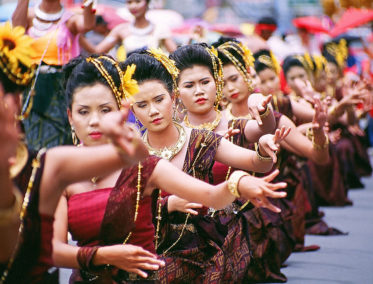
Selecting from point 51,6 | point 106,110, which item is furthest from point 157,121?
point 51,6

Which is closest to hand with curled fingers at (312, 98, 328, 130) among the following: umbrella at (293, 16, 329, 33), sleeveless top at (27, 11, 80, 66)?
sleeveless top at (27, 11, 80, 66)

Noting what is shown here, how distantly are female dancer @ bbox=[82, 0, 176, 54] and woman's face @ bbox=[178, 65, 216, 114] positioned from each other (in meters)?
2.66

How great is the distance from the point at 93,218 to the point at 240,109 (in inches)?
87.7

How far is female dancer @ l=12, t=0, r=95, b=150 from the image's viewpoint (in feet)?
18.0

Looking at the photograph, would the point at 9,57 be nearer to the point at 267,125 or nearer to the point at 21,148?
the point at 21,148

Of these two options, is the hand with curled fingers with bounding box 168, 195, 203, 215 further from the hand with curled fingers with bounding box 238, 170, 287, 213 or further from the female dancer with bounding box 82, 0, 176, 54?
the female dancer with bounding box 82, 0, 176, 54

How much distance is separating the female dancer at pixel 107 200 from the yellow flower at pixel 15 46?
0.58 m

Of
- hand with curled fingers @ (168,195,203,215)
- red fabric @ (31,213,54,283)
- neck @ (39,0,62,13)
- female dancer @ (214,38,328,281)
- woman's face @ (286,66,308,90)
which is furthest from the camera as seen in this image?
woman's face @ (286,66,308,90)

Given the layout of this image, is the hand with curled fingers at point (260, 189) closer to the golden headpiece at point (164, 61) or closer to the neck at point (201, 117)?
the golden headpiece at point (164, 61)

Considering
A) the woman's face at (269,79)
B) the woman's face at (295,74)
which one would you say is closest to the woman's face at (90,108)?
the woman's face at (269,79)

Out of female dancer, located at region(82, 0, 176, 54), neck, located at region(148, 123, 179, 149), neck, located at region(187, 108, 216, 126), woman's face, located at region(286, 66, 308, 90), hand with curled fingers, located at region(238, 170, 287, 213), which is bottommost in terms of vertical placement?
hand with curled fingers, located at region(238, 170, 287, 213)

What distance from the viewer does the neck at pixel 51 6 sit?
5672 mm

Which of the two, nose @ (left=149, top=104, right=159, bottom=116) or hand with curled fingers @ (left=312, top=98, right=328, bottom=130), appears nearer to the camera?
nose @ (left=149, top=104, right=159, bottom=116)

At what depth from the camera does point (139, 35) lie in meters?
7.09
